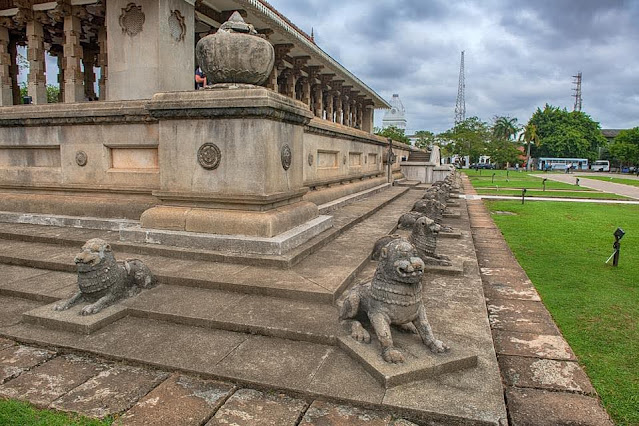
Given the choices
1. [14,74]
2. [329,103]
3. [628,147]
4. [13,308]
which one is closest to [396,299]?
[13,308]

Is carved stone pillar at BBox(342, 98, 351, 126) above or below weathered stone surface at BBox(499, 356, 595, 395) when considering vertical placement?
above

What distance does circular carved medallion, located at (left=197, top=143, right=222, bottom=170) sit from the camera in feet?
16.4

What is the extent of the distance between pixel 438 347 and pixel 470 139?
56689 millimetres

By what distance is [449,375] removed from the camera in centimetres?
267

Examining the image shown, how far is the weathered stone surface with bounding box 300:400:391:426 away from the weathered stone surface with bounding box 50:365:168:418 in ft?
3.33

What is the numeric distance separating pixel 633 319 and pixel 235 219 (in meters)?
4.23

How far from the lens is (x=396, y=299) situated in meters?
2.93

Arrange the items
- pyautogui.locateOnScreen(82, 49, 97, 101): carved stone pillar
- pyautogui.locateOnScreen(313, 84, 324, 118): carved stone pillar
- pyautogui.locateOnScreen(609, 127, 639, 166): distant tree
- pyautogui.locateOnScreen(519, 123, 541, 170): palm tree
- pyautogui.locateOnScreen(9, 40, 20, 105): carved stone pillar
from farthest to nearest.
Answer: pyautogui.locateOnScreen(519, 123, 541, 170): palm tree < pyautogui.locateOnScreen(609, 127, 639, 166): distant tree < pyautogui.locateOnScreen(313, 84, 324, 118): carved stone pillar < pyautogui.locateOnScreen(82, 49, 97, 101): carved stone pillar < pyautogui.locateOnScreen(9, 40, 20, 105): carved stone pillar

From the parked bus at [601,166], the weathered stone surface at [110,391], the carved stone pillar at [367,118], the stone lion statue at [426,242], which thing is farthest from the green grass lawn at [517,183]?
the parked bus at [601,166]

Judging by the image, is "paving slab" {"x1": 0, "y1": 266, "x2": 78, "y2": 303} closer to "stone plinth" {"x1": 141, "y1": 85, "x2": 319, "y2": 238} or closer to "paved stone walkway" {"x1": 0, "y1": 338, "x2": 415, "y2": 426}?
"paved stone walkway" {"x1": 0, "y1": 338, "x2": 415, "y2": 426}

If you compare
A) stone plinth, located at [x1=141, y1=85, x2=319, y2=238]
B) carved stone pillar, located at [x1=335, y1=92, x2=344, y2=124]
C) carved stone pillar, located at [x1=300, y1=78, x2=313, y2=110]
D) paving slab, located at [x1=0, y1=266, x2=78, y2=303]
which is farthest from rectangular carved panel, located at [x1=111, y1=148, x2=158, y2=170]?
carved stone pillar, located at [x1=335, y1=92, x2=344, y2=124]

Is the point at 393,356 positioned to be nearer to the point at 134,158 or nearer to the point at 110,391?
the point at 110,391

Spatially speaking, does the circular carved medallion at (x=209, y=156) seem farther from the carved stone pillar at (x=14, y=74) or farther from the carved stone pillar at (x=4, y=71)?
the carved stone pillar at (x=14, y=74)

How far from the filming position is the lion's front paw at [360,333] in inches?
116
